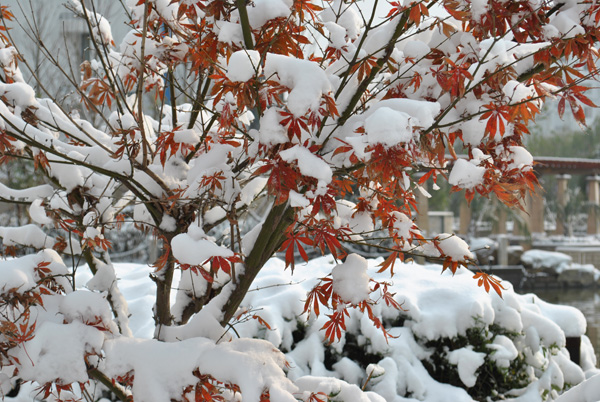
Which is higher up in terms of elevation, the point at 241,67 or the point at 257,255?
the point at 241,67

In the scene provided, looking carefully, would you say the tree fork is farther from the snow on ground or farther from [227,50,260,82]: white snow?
the snow on ground

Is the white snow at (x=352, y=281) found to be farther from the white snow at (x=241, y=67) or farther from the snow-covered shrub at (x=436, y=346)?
the snow-covered shrub at (x=436, y=346)

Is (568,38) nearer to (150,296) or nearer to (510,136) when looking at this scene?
(510,136)

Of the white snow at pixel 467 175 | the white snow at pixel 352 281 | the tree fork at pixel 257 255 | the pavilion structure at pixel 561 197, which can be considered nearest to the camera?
the white snow at pixel 467 175

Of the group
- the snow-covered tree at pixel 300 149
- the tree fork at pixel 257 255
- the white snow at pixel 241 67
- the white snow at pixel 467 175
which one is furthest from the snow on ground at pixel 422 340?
the white snow at pixel 241 67

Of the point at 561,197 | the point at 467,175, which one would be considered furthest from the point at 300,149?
the point at 561,197

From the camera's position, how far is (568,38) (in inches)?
67.7

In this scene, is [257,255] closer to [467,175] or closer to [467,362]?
[467,175]

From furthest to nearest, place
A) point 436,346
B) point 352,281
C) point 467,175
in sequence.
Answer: point 436,346
point 352,281
point 467,175

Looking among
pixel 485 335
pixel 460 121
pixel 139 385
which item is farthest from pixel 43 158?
pixel 485 335

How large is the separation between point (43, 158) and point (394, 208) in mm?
1549

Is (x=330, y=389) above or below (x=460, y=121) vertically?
below

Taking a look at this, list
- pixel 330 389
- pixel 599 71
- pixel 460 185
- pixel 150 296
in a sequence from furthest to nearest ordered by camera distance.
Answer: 1. pixel 150 296
2. pixel 330 389
3. pixel 460 185
4. pixel 599 71

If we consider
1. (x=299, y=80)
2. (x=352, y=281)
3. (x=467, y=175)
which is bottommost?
(x=352, y=281)
